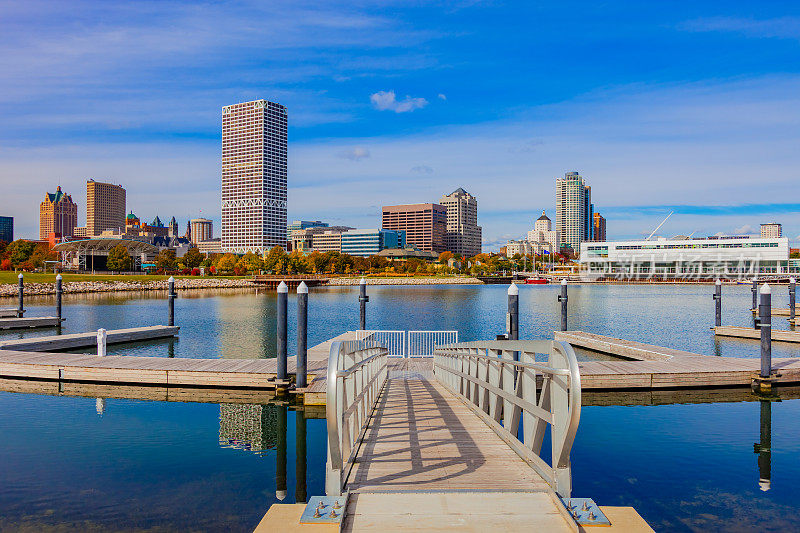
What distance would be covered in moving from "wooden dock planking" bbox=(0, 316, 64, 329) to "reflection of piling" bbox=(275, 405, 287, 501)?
92.9 feet

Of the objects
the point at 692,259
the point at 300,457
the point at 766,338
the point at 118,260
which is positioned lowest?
the point at 300,457

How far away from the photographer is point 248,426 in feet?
43.8

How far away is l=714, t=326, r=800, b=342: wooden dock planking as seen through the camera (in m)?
28.0

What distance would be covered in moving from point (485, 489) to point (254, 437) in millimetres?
8701

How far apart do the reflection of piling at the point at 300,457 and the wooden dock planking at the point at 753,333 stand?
26.2 m

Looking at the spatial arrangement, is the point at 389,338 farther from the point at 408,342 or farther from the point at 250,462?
the point at 250,462

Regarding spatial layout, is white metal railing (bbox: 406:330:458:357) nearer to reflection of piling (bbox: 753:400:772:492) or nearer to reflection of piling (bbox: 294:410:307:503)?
reflection of piling (bbox: 294:410:307:503)

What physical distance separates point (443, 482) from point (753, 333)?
3096cm

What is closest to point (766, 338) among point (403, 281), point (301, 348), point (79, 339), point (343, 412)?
point (301, 348)

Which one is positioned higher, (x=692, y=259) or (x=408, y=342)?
(x=692, y=259)

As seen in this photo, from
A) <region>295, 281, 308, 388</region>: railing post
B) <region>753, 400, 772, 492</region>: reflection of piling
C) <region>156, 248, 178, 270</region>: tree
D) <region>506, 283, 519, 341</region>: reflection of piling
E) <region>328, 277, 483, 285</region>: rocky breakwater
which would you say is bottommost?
<region>328, 277, 483, 285</region>: rocky breakwater

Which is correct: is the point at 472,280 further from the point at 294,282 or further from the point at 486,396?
the point at 486,396

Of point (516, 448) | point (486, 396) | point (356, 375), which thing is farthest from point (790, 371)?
point (356, 375)

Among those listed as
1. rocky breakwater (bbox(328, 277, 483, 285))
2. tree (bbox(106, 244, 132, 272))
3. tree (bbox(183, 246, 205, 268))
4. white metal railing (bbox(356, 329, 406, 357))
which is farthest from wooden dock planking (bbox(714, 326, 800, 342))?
tree (bbox(183, 246, 205, 268))
